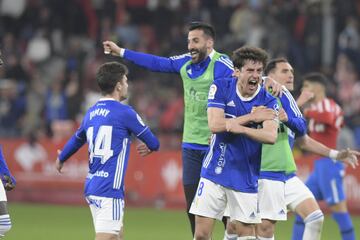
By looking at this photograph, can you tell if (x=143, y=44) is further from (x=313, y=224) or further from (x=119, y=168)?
(x=119, y=168)

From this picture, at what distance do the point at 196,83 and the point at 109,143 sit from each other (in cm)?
179

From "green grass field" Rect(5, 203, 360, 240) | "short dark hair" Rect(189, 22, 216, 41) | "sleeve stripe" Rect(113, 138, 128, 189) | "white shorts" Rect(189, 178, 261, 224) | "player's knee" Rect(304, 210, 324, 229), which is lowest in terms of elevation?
"green grass field" Rect(5, 203, 360, 240)

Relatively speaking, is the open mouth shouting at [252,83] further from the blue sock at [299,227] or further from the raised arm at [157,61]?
the blue sock at [299,227]

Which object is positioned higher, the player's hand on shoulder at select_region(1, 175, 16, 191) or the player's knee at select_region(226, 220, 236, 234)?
the player's hand on shoulder at select_region(1, 175, 16, 191)

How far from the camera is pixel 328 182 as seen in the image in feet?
41.8

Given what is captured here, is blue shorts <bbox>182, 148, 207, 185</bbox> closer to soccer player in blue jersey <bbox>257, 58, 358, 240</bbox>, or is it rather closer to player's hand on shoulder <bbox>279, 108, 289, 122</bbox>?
soccer player in blue jersey <bbox>257, 58, 358, 240</bbox>

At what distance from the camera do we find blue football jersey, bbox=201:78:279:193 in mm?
9297

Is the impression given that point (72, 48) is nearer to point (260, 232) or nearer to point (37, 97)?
point (37, 97)

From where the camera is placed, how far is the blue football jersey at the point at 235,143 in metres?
9.30

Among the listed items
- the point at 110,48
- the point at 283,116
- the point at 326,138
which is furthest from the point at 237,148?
the point at 326,138

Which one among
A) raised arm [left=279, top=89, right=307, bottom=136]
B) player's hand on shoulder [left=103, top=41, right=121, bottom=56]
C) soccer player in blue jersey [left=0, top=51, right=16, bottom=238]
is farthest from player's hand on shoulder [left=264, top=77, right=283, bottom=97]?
soccer player in blue jersey [left=0, top=51, right=16, bottom=238]

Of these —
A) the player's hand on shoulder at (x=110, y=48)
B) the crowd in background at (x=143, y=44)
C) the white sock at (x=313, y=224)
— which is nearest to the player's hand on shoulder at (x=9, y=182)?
the player's hand on shoulder at (x=110, y=48)

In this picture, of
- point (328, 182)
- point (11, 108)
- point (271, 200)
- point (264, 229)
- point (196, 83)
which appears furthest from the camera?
point (11, 108)

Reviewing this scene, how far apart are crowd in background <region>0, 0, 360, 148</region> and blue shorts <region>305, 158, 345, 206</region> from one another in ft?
17.0
